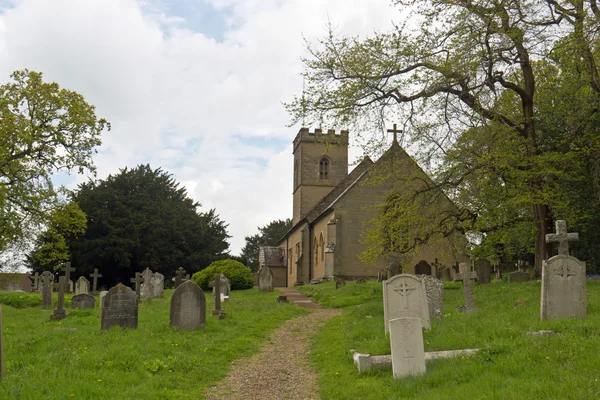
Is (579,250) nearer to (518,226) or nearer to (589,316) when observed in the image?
(518,226)

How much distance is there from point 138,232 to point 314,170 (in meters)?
17.4

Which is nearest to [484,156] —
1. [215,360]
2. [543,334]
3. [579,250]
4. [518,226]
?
[518,226]

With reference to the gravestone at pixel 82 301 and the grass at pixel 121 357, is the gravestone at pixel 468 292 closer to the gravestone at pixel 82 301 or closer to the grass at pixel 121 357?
the grass at pixel 121 357

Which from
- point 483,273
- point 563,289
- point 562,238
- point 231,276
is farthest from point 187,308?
point 231,276

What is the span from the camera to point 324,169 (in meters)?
51.2

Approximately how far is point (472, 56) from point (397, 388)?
37.0 feet

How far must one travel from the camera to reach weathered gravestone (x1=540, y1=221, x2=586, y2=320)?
9586 mm

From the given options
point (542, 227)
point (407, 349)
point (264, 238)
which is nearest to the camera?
point (407, 349)

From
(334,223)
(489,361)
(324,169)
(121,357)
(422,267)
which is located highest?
(324,169)

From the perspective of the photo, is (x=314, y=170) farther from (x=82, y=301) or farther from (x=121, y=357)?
(x=121, y=357)

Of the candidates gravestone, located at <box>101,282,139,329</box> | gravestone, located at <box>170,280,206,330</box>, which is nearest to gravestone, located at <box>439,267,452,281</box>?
gravestone, located at <box>170,280,206,330</box>

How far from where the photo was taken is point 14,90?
22453mm

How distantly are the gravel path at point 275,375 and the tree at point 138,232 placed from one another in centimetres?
3184

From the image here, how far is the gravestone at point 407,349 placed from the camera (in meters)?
7.34
